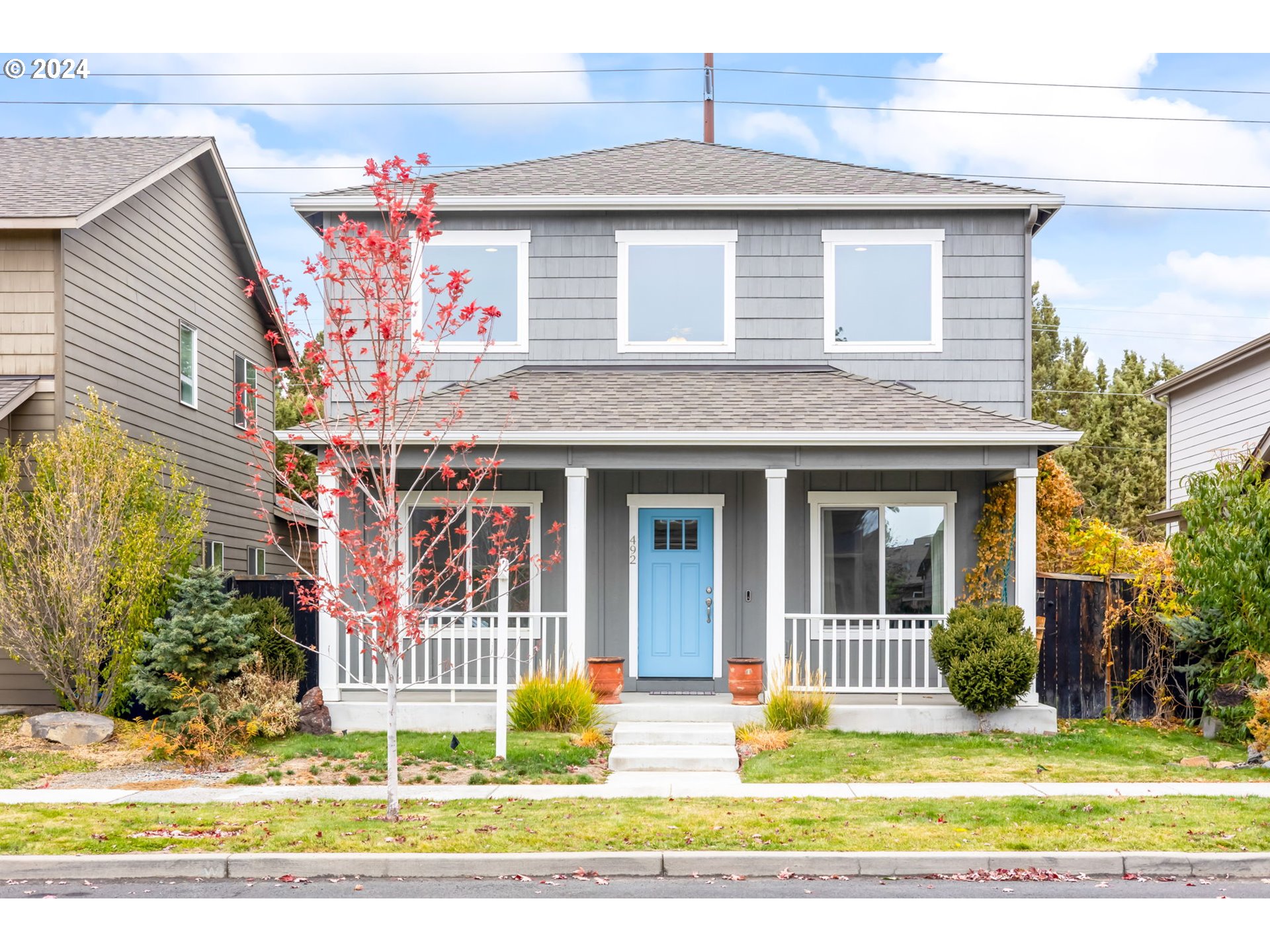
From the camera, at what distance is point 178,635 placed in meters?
11.5

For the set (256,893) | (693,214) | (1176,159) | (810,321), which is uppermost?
(1176,159)

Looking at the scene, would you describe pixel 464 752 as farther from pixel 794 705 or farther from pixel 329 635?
pixel 794 705

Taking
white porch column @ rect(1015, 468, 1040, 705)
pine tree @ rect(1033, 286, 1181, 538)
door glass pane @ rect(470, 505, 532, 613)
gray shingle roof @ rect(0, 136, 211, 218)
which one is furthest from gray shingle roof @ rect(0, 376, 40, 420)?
pine tree @ rect(1033, 286, 1181, 538)

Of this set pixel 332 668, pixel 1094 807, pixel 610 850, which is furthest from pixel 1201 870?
pixel 332 668

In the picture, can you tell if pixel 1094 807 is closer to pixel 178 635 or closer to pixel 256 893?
pixel 256 893

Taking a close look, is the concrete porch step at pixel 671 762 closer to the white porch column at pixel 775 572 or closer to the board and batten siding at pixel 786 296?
the white porch column at pixel 775 572

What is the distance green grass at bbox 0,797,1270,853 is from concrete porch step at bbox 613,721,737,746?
8.76 ft

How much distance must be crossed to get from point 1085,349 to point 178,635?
3103 cm

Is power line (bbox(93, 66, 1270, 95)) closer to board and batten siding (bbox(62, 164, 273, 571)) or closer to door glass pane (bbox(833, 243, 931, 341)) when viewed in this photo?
board and batten siding (bbox(62, 164, 273, 571))

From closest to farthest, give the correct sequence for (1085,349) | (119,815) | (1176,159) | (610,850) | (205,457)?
(610,850) < (119,815) < (205,457) < (1085,349) < (1176,159)

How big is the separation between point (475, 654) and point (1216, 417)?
1569cm

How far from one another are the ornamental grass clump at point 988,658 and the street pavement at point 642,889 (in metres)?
5.03

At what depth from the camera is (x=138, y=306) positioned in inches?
617

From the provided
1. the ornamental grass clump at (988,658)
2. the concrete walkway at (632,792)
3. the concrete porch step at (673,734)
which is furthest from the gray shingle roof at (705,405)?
the concrete walkway at (632,792)
